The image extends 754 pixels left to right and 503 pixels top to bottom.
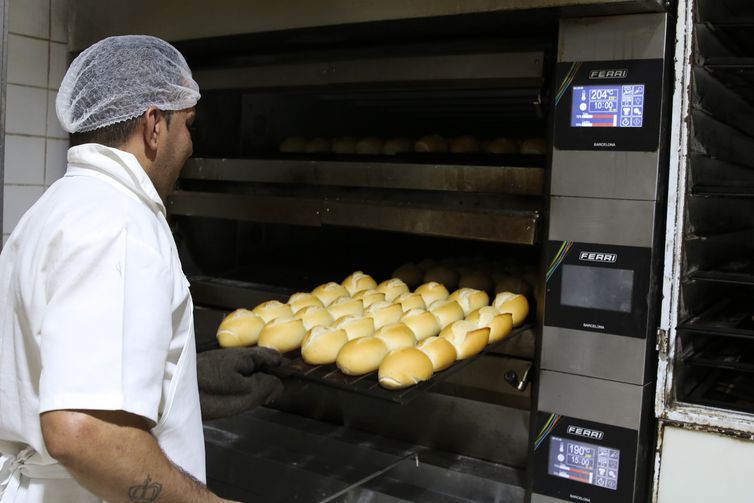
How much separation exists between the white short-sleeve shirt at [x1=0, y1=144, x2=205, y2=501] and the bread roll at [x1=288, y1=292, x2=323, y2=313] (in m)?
0.73

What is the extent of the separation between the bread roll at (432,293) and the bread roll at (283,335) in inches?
16.2

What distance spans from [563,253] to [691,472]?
0.53m

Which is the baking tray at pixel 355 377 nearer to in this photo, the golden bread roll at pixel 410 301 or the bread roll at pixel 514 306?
the bread roll at pixel 514 306

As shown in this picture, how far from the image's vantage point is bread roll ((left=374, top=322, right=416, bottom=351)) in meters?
1.58

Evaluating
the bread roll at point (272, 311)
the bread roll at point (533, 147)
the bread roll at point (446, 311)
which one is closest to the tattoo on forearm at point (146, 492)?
the bread roll at point (272, 311)

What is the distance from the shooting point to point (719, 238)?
68.7 inches

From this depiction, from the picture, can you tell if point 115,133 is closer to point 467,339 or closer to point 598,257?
point 467,339

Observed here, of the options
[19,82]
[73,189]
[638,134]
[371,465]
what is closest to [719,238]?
[638,134]

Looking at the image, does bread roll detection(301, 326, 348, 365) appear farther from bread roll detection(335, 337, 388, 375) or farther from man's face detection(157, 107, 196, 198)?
man's face detection(157, 107, 196, 198)

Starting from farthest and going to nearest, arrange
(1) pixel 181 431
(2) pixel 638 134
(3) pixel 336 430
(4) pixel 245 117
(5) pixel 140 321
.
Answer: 1. (4) pixel 245 117
2. (3) pixel 336 430
3. (2) pixel 638 134
4. (1) pixel 181 431
5. (5) pixel 140 321

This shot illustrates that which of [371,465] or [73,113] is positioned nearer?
[73,113]

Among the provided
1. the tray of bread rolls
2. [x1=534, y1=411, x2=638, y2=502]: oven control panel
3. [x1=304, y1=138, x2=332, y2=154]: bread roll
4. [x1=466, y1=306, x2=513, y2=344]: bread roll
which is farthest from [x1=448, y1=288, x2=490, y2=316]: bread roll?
[x1=304, y1=138, x2=332, y2=154]: bread roll

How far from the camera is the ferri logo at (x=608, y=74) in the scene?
1482 mm

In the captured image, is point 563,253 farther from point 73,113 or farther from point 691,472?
point 73,113
